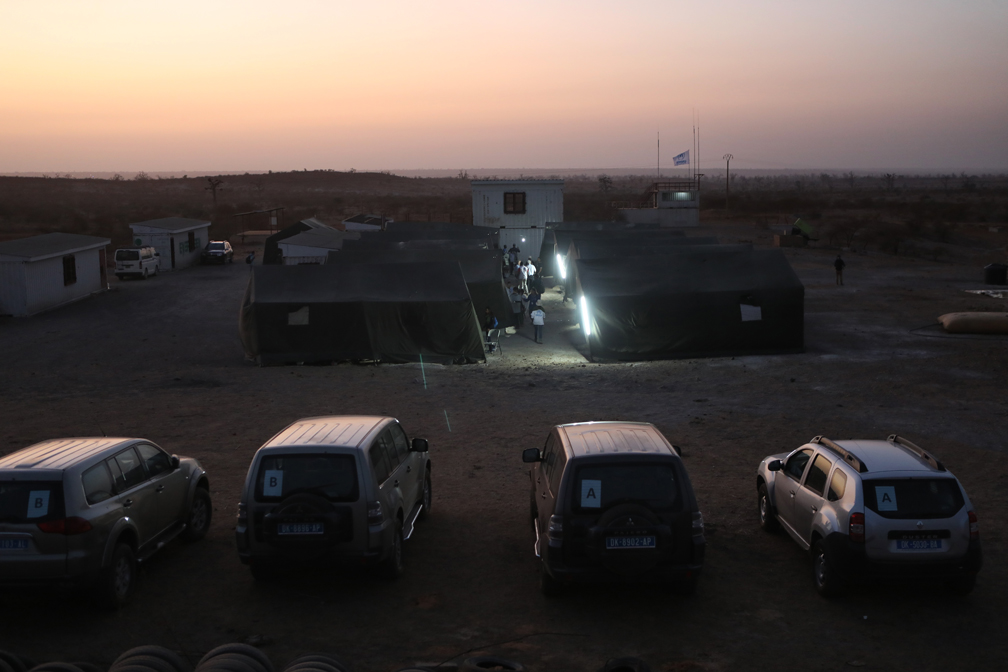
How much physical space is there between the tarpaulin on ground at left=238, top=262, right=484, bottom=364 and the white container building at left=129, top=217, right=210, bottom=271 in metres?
27.1

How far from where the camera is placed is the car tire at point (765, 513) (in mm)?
10172

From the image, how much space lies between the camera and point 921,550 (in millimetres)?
7852

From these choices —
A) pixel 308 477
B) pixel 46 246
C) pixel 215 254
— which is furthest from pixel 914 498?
pixel 215 254

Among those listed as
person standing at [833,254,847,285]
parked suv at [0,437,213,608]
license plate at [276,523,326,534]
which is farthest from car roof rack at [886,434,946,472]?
person standing at [833,254,847,285]

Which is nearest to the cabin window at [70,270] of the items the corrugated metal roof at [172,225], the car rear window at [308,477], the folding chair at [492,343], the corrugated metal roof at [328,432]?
the corrugated metal roof at [172,225]

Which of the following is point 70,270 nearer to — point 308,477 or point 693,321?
point 693,321

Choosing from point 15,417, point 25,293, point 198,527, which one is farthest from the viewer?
point 25,293

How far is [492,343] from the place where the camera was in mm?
25203

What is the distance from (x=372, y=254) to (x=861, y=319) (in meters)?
17.6

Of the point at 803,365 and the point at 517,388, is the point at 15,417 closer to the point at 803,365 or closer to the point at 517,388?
the point at 517,388

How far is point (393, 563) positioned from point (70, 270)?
104ft

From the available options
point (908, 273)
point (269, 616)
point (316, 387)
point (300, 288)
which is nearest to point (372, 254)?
point (300, 288)

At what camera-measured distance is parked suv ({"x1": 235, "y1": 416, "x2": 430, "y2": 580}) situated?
8.02m

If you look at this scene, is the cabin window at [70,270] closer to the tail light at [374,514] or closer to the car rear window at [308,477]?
the car rear window at [308,477]
